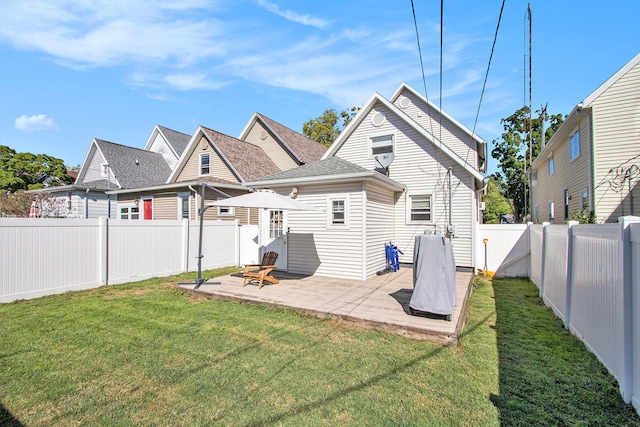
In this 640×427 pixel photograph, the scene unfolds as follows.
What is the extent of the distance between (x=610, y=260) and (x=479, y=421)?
7.41ft

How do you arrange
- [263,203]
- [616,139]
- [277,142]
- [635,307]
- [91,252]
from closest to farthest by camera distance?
[635,307] < [263,203] < [91,252] < [616,139] < [277,142]

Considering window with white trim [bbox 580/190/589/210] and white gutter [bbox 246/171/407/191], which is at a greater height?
white gutter [bbox 246/171/407/191]

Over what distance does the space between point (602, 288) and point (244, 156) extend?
1567 centimetres

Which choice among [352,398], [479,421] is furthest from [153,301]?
[479,421]

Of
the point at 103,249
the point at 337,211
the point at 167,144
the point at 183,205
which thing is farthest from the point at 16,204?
the point at 337,211

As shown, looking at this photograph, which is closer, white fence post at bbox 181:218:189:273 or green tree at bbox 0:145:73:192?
white fence post at bbox 181:218:189:273

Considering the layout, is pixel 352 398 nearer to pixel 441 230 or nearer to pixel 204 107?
pixel 441 230

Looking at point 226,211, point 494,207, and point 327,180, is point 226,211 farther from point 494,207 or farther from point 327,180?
point 494,207

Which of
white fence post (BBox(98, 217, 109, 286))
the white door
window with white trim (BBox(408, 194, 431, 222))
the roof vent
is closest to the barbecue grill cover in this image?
the white door

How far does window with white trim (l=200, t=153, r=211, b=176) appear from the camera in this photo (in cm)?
1617

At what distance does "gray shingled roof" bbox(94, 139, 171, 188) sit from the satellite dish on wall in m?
15.3

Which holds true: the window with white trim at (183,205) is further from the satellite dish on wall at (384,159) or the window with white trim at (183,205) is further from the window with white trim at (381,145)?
the satellite dish on wall at (384,159)

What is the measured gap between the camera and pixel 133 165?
67.7 feet

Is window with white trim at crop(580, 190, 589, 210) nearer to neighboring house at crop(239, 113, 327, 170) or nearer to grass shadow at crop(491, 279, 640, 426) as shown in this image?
grass shadow at crop(491, 279, 640, 426)
